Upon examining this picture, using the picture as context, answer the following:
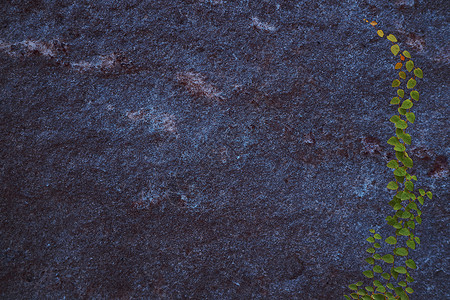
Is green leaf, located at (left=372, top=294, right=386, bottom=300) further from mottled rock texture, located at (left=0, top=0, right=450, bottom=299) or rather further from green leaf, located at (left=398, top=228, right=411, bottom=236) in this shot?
green leaf, located at (left=398, top=228, right=411, bottom=236)

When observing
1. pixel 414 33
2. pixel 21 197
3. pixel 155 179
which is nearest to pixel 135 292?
pixel 155 179

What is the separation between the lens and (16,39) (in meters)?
1.44

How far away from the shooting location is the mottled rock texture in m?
1.41

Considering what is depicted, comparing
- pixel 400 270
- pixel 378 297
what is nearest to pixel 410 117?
pixel 400 270

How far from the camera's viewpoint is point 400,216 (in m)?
1.34

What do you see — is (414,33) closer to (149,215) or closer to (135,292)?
(149,215)

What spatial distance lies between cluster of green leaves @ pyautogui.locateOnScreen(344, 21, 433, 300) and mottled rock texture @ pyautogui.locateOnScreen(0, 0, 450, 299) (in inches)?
2.2

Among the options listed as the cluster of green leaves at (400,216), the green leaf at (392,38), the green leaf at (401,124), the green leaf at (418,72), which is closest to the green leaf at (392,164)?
the cluster of green leaves at (400,216)

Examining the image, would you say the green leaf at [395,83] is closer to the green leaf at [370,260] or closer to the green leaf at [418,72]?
the green leaf at [418,72]

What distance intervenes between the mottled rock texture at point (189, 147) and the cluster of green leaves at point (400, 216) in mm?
56

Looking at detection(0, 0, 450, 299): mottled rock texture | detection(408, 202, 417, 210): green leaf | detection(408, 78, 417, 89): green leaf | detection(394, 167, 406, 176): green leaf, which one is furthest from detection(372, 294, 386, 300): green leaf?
detection(408, 78, 417, 89): green leaf

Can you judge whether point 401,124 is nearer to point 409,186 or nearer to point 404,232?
point 409,186

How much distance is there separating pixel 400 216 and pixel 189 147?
955 millimetres

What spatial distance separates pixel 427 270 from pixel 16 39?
2.08 meters
